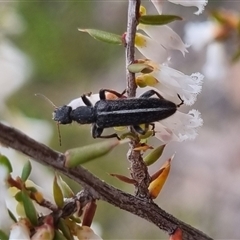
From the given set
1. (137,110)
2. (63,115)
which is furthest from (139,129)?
(63,115)

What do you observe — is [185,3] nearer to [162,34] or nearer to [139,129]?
[162,34]

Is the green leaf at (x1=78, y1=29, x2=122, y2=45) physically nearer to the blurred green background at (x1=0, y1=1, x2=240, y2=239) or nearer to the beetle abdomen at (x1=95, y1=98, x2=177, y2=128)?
the beetle abdomen at (x1=95, y1=98, x2=177, y2=128)

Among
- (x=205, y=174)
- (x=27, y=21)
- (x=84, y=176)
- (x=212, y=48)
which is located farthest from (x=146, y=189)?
(x=205, y=174)

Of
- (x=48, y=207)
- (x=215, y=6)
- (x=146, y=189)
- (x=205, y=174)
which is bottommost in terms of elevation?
(x=48, y=207)

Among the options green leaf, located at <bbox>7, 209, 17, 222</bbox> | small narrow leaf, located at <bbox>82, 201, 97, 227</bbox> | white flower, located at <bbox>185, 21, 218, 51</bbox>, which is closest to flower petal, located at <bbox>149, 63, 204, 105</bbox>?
small narrow leaf, located at <bbox>82, 201, 97, 227</bbox>

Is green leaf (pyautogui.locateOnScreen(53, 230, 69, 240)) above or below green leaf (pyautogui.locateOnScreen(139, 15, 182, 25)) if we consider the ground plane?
below

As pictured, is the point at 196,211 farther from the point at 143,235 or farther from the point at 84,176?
the point at 84,176
